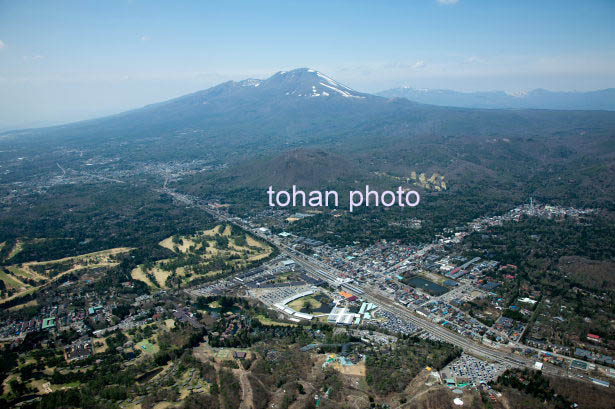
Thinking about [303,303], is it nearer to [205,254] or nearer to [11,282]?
[205,254]

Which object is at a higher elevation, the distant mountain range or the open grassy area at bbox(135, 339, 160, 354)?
the distant mountain range

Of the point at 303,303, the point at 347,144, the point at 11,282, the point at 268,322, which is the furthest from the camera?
the point at 347,144

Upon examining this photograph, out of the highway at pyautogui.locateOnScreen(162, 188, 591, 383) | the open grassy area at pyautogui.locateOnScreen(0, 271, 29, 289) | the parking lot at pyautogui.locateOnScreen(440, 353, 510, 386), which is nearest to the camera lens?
the parking lot at pyautogui.locateOnScreen(440, 353, 510, 386)

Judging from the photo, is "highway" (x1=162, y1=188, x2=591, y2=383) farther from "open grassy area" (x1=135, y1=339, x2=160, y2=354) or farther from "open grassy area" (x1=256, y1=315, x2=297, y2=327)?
"open grassy area" (x1=135, y1=339, x2=160, y2=354)

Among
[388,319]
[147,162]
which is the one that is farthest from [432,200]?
[147,162]

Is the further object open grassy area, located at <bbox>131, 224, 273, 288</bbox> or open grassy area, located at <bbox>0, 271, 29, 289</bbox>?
open grassy area, located at <bbox>131, 224, 273, 288</bbox>

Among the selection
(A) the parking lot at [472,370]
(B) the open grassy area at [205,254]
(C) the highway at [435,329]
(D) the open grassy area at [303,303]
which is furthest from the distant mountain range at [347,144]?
(A) the parking lot at [472,370]

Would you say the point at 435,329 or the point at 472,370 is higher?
the point at 472,370

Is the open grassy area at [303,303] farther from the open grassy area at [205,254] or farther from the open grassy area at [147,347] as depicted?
the open grassy area at [147,347]

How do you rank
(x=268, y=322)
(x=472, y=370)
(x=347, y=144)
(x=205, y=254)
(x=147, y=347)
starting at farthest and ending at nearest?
(x=347, y=144), (x=205, y=254), (x=268, y=322), (x=147, y=347), (x=472, y=370)

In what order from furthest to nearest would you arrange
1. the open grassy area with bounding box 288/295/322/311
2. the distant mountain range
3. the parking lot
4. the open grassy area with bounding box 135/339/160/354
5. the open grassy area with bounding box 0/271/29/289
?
1. the distant mountain range
2. the open grassy area with bounding box 0/271/29/289
3. the open grassy area with bounding box 288/295/322/311
4. the open grassy area with bounding box 135/339/160/354
5. the parking lot

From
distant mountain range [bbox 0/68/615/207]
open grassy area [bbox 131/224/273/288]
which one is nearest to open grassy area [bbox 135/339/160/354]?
open grassy area [bbox 131/224/273/288]

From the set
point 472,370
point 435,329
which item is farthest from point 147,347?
point 472,370
